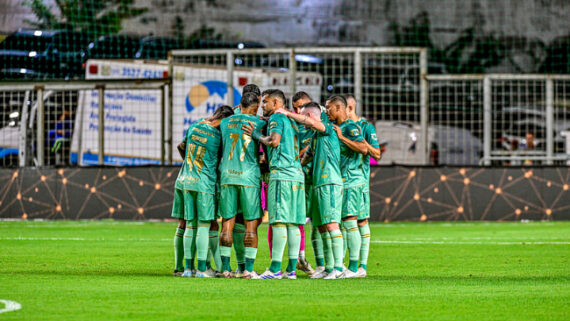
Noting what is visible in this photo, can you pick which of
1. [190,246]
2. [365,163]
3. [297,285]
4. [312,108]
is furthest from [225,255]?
[365,163]

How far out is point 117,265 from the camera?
36.0ft

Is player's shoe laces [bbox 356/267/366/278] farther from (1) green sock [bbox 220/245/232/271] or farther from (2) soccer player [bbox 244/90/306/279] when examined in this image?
(1) green sock [bbox 220/245/232/271]

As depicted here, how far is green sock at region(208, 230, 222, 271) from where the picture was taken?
1010 cm

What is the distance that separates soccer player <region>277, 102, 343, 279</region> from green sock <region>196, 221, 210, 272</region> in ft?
3.47

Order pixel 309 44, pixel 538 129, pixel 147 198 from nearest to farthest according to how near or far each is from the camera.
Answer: pixel 147 198, pixel 538 129, pixel 309 44

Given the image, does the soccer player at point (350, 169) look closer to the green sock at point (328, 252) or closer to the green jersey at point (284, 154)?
the green sock at point (328, 252)

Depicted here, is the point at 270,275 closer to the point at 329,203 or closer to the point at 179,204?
the point at 329,203

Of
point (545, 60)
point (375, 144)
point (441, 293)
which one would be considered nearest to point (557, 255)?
point (375, 144)

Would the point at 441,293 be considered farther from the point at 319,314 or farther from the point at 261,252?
the point at 261,252

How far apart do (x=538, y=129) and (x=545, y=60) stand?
13.4 feet

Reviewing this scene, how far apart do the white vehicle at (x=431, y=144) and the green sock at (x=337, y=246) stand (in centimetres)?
982

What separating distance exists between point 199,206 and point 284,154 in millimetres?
994

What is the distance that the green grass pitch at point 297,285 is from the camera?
6.98 metres

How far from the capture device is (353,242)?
→ 1002 centimetres
